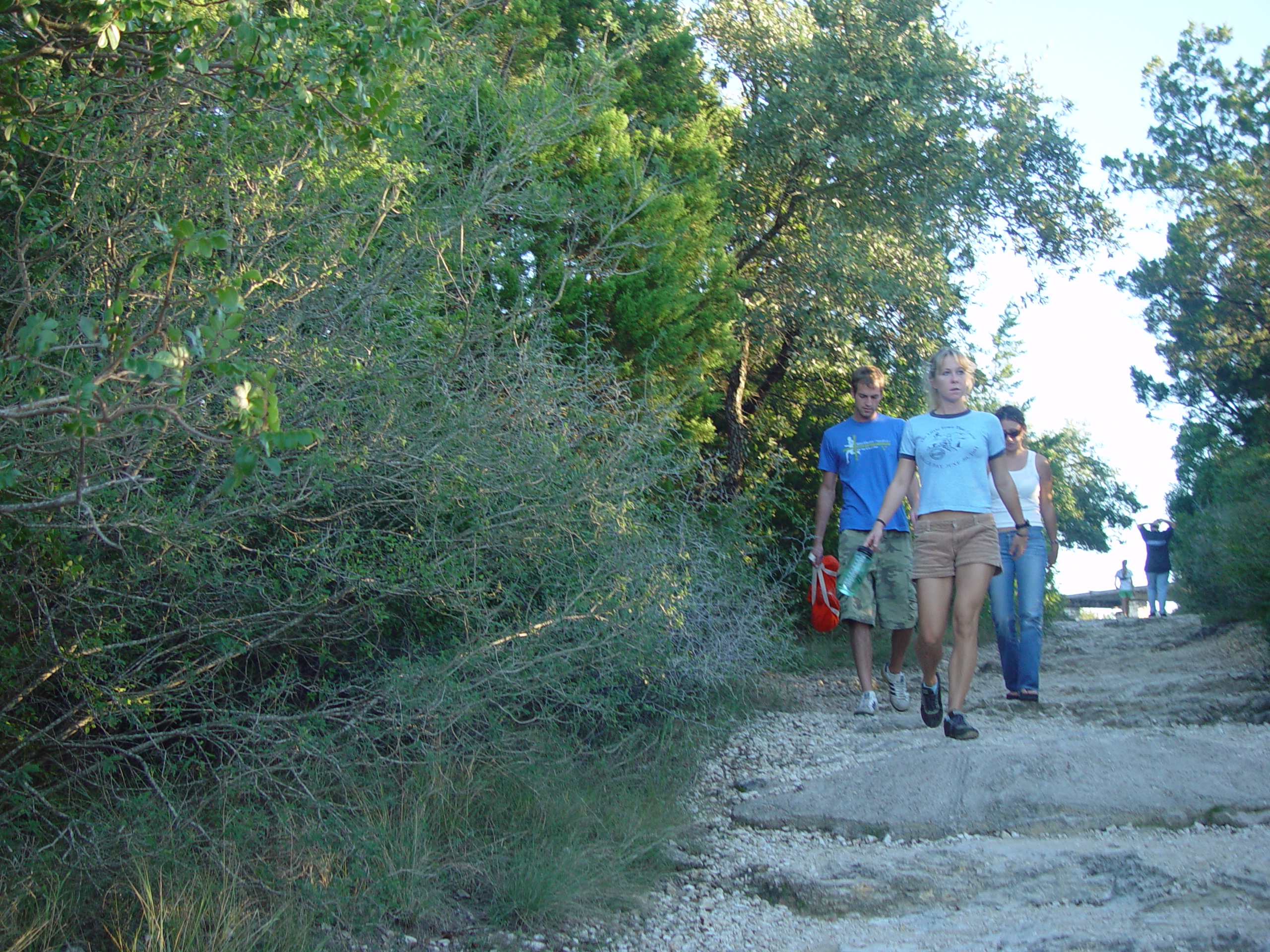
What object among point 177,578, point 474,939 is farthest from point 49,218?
point 474,939

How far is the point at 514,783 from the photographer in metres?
4.23

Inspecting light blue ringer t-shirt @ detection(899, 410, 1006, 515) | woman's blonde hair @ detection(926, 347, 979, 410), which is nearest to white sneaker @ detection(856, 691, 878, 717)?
light blue ringer t-shirt @ detection(899, 410, 1006, 515)

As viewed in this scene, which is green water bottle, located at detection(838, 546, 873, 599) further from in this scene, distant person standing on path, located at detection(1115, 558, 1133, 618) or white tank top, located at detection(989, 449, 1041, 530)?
distant person standing on path, located at detection(1115, 558, 1133, 618)

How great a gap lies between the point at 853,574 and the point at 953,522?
0.78m

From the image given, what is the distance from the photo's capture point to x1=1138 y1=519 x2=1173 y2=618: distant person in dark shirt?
16.0m

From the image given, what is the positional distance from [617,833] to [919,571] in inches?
85.5

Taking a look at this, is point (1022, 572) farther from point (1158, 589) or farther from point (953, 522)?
point (1158, 589)

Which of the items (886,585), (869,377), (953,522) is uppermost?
(869,377)

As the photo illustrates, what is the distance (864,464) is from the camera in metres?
6.74

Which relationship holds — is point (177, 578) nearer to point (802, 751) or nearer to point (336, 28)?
point (336, 28)

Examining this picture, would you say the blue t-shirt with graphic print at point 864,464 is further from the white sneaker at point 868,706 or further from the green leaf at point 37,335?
the green leaf at point 37,335

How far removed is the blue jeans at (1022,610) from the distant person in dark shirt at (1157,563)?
34.4 ft

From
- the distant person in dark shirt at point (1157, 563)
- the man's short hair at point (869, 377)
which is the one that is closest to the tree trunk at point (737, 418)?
the man's short hair at point (869, 377)

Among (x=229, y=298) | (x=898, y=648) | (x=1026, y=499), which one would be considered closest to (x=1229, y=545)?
(x=1026, y=499)
